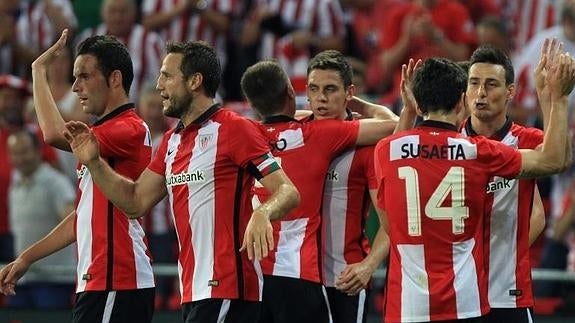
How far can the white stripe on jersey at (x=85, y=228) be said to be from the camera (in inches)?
310

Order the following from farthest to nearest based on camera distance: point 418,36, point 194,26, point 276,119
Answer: point 194,26 → point 418,36 → point 276,119

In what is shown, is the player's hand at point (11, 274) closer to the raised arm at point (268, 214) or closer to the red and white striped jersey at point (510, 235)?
the raised arm at point (268, 214)

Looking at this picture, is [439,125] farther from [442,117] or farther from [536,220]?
[536,220]

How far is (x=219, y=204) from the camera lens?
7.43 meters

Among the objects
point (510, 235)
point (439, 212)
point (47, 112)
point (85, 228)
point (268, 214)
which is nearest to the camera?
point (268, 214)

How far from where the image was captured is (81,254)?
791cm

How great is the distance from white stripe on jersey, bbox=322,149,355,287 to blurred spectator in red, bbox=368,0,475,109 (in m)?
4.87

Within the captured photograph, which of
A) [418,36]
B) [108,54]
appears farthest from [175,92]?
[418,36]

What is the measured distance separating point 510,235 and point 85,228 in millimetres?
2361

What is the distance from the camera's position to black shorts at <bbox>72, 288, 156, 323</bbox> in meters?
Result: 7.80

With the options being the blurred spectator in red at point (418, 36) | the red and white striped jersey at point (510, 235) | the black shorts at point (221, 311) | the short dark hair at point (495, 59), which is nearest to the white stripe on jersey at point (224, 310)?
the black shorts at point (221, 311)

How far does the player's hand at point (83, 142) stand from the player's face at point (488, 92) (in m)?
2.16

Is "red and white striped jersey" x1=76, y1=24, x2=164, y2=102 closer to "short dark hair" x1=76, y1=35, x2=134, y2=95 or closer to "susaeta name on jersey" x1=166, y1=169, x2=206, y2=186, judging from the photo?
"short dark hair" x1=76, y1=35, x2=134, y2=95

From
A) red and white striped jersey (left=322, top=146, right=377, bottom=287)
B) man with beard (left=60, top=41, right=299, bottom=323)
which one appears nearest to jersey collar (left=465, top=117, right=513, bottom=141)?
red and white striped jersey (left=322, top=146, right=377, bottom=287)
